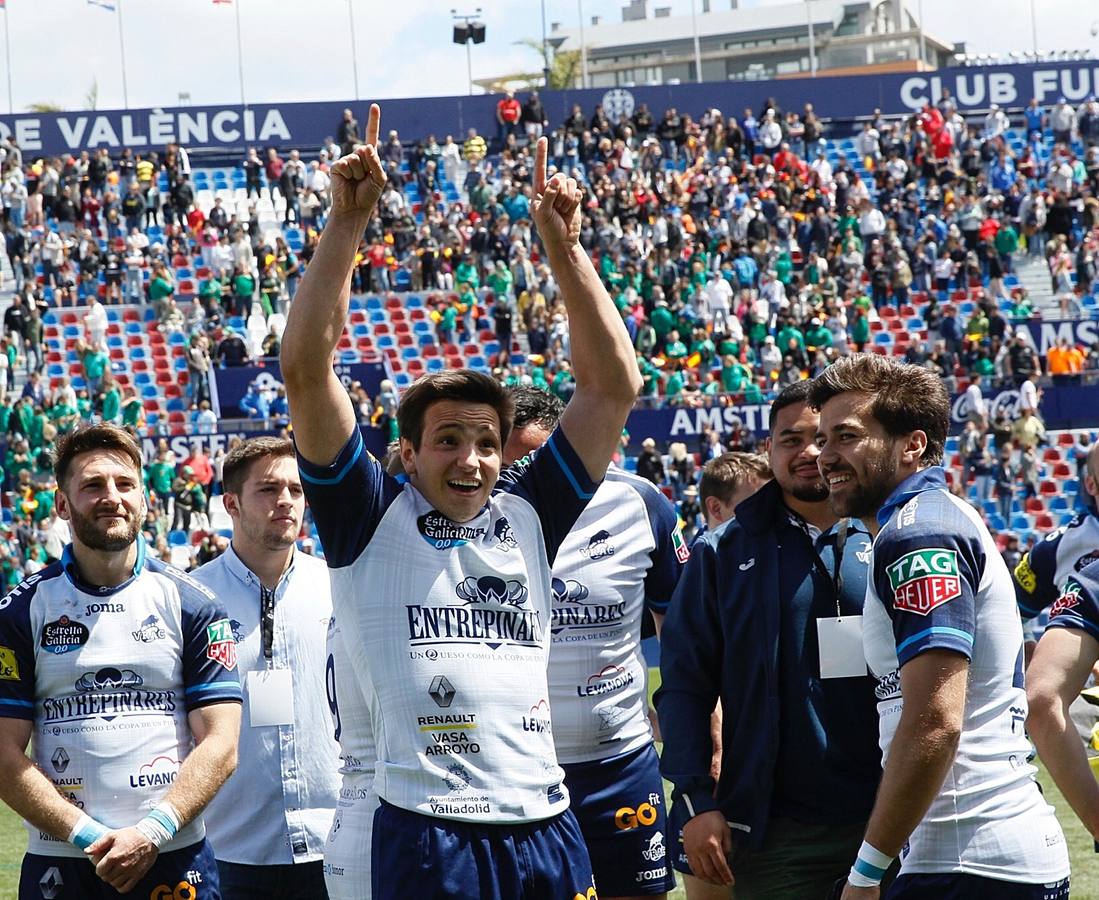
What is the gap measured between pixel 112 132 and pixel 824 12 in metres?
59.2

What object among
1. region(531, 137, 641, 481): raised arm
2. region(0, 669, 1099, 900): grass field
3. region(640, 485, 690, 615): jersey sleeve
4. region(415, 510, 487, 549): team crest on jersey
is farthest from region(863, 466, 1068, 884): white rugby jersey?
region(0, 669, 1099, 900): grass field

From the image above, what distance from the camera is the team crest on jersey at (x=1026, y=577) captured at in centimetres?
626

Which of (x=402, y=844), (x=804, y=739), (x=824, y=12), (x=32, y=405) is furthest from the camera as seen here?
(x=824, y=12)

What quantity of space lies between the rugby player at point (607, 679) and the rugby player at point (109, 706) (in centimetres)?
109

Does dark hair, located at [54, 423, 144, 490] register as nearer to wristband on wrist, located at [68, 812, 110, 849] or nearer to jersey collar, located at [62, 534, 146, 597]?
jersey collar, located at [62, 534, 146, 597]

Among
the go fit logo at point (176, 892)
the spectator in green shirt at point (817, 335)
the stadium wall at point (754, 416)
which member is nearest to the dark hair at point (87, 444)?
the go fit logo at point (176, 892)

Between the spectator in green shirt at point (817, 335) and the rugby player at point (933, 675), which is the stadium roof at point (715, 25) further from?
the rugby player at point (933, 675)

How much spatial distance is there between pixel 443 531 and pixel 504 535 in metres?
0.15

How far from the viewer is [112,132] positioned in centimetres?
3562

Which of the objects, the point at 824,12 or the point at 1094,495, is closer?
the point at 1094,495

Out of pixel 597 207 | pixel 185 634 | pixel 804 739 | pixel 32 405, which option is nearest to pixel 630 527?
pixel 804 739

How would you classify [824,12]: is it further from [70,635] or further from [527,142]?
[70,635]

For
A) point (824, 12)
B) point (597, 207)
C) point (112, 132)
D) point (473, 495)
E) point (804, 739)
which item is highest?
point (824, 12)

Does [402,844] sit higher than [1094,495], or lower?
lower
